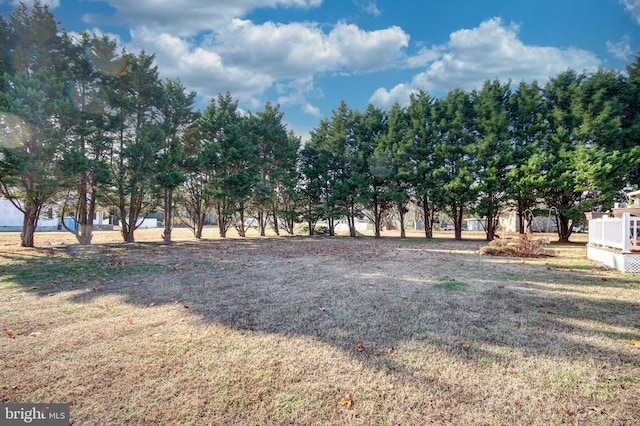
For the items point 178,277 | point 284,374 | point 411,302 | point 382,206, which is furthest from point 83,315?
point 382,206

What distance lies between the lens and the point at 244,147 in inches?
774

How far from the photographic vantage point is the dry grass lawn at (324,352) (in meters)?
2.17

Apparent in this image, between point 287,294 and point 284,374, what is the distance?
2.76 meters

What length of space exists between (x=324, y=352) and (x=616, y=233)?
9.85 meters

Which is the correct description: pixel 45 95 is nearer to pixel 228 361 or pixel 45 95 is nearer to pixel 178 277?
pixel 178 277

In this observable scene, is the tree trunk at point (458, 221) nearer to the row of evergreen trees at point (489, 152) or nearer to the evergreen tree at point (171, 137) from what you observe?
the row of evergreen trees at point (489, 152)

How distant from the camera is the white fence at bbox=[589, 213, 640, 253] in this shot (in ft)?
25.1

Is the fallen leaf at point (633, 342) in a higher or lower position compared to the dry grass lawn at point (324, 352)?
lower

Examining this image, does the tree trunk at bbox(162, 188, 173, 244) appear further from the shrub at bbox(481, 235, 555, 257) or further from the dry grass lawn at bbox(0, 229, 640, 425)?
the shrub at bbox(481, 235, 555, 257)

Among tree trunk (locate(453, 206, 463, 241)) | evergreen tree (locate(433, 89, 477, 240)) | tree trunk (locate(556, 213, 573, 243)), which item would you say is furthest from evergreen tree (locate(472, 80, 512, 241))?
tree trunk (locate(556, 213, 573, 243))

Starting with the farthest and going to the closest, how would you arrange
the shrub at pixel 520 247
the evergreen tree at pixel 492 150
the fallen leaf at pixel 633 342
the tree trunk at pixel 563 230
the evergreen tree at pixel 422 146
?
the evergreen tree at pixel 422 146
the evergreen tree at pixel 492 150
the tree trunk at pixel 563 230
the shrub at pixel 520 247
the fallen leaf at pixel 633 342

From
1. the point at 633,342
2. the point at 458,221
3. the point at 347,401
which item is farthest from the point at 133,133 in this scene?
the point at 458,221

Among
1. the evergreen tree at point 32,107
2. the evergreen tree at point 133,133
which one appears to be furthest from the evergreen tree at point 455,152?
the evergreen tree at point 32,107

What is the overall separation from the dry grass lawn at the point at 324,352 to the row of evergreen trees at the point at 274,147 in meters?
8.76
